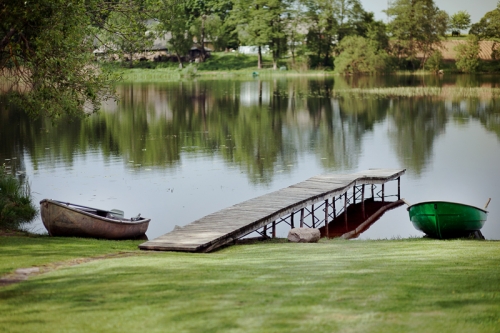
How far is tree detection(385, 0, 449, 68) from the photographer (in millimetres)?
113062

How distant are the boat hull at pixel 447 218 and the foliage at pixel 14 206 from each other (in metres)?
11.1

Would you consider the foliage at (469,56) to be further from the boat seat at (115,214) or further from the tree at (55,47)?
the boat seat at (115,214)

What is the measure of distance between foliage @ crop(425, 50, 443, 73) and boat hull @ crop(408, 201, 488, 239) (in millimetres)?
93819

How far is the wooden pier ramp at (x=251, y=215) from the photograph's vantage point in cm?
1603

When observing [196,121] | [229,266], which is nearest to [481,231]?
[229,266]

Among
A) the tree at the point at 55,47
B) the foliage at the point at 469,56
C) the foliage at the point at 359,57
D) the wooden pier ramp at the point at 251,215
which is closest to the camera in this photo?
the wooden pier ramp at the point at 251,215

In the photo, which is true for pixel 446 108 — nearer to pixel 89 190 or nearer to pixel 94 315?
pixel 89 190

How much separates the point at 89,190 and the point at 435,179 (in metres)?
14.7

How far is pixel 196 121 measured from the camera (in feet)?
169

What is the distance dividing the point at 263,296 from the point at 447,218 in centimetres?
1027

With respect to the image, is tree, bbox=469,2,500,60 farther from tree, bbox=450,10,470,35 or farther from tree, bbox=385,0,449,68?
tree, bbox=450,10,470,35

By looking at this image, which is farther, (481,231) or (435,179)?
(435,179)

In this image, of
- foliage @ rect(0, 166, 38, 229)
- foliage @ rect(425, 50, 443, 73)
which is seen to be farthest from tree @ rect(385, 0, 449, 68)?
foliage @ rect(0, 166, 38, 229)

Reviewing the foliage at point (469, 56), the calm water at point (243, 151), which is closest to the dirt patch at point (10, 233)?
the calm water at point (243, 151)
